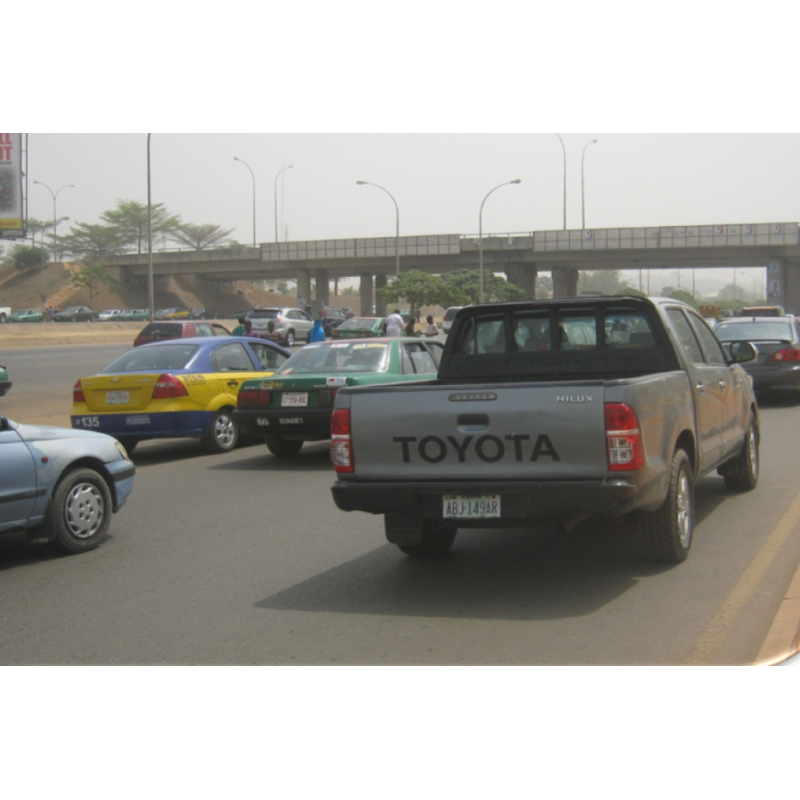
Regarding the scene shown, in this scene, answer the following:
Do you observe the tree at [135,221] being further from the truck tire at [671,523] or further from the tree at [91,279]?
the truck tire at [671,523]

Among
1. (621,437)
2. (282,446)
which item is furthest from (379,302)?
(621,437)

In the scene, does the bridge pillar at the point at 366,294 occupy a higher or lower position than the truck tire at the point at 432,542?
higher

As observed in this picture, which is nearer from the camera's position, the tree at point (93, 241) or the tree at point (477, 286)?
the tree at point (477, 286)

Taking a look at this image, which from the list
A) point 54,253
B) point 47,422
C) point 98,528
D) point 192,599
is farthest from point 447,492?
point 54,253

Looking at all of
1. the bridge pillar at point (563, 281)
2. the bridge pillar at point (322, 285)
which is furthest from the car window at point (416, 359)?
the bridge pillar at point (322, 285)

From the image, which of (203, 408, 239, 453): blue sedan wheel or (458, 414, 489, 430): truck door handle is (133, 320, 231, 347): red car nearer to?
(203, 408, 239, 453): blue sedan wheel

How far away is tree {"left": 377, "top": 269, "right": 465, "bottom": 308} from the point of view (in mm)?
66688

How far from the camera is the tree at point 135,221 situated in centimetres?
Answer: 12675

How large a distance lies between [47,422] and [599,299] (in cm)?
1161

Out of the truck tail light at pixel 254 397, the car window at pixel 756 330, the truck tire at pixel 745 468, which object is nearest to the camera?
the truck tire at pixel 745 468

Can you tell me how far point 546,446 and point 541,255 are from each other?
2708 inches

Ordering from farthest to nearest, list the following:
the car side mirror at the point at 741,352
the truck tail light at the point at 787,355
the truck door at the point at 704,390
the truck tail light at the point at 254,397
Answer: the truck tail light at the point at 787,355, the truck tail light at the point at 254,397, the car side mirror at the point at 741,352, the truck door at the point at 704,390

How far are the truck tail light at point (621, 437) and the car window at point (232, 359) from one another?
27.8ft

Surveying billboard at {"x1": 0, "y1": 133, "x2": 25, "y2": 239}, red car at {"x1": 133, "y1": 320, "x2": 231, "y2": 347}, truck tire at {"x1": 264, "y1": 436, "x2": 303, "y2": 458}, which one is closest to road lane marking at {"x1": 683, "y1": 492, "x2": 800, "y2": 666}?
truck tire at {"x1": 264, "y1": 436, "x2": 303, "y2": 458}
